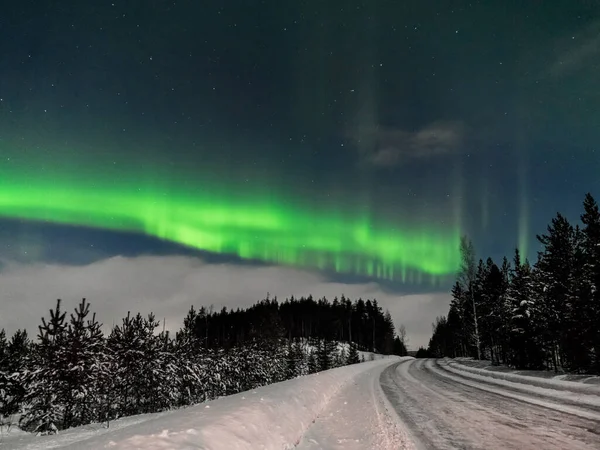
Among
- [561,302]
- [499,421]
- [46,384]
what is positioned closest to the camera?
[499,421]

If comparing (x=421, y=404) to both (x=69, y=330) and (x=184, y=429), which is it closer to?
(x=184, y=429)

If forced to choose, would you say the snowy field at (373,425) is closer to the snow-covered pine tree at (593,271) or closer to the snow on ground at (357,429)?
the snow on ground at (357,429)

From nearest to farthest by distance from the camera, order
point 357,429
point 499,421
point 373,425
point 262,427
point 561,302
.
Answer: point 262,427 → point 357,429 → point 499,421 → point 373,425 → point 561,302

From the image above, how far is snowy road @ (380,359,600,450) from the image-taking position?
723 cm

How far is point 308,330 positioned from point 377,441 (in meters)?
129

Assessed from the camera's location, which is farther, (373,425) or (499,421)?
(373,425)

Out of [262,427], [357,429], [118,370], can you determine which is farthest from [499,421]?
[118,370]

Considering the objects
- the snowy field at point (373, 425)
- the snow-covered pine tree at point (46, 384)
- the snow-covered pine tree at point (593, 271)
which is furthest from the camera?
the snow-covered pine tree at point (593, 271)

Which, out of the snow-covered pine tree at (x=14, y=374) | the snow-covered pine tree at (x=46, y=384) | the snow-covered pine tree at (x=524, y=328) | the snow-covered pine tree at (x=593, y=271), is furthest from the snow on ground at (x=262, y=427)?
the snow-covered pine tree at (x=524, y=328)

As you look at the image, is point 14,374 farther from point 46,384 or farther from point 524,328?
point 524,328

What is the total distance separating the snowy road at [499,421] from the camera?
23.7 feet

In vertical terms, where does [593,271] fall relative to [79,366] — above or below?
above

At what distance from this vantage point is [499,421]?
9297 millimetres

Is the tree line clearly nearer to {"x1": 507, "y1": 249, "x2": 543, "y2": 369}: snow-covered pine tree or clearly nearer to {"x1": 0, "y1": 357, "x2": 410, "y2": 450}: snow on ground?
{"x1": 507, "y1": 249, "x2": 543, "y2": 369}: snow-covered pine tree
